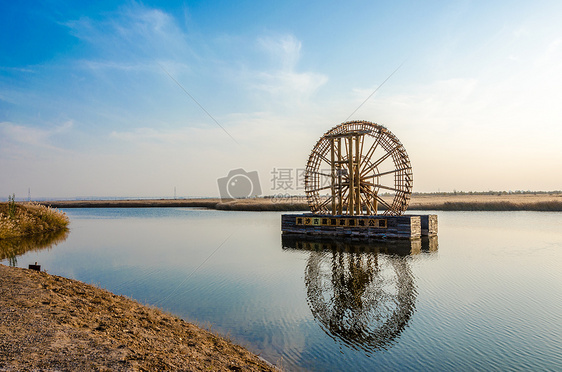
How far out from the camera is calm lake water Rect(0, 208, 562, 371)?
22.1 feet

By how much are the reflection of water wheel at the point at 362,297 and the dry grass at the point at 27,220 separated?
19.3m

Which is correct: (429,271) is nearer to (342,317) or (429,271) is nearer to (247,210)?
(342,317)

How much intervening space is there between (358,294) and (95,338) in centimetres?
745

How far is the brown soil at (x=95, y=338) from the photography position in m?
4.33

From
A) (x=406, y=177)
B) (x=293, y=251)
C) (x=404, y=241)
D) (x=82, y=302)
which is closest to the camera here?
(x=82, y=302)

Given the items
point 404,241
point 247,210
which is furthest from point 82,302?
point 247,210

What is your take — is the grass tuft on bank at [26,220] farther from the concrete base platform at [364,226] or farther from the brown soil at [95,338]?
the concrete base platform at [364,226]

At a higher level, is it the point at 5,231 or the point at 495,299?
the point at 5,231

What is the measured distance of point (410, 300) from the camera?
32.4 ft

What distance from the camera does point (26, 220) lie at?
2362cm

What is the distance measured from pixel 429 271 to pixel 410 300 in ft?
13.5

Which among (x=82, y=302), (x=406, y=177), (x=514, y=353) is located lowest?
(x=514, y=353)

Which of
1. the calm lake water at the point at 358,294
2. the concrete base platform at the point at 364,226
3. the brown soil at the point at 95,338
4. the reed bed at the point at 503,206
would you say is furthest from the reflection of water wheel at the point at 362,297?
the reed bed at the point at 503,206

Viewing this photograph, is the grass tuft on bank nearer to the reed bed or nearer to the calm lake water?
the calm lake water
